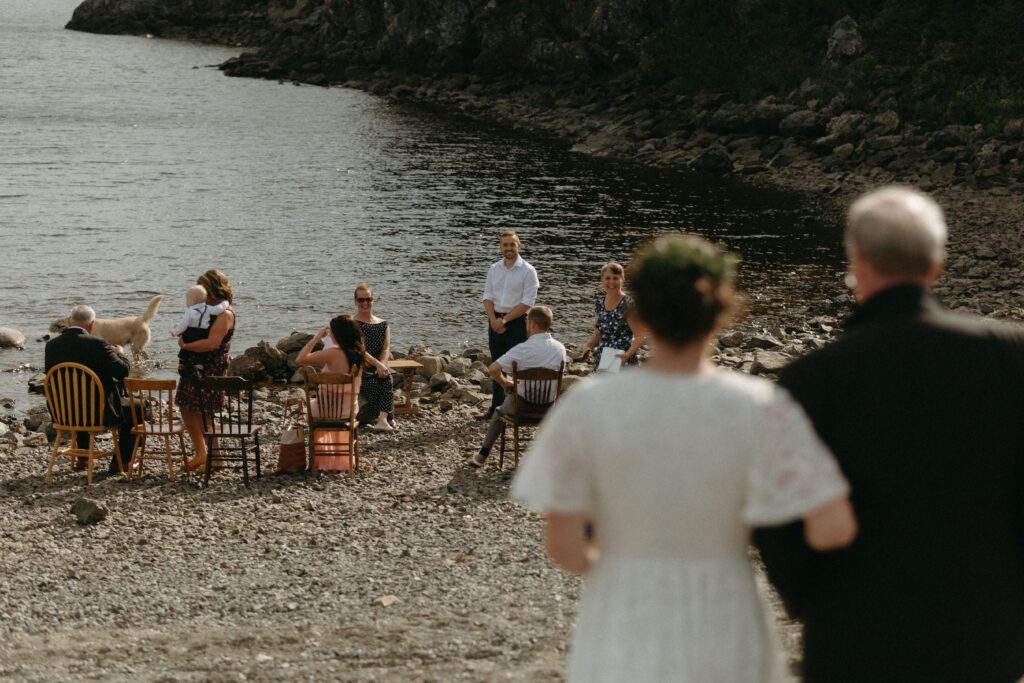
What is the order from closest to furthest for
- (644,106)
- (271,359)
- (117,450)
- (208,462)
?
(208,462)
(117,450)
(271,359)
(644,106)

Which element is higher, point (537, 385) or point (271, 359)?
point (537, 385)

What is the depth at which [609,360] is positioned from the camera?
494 inches

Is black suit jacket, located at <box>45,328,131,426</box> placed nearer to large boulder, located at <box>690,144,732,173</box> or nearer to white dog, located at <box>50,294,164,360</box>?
white dog, located at <box>50,294,164,360</box>

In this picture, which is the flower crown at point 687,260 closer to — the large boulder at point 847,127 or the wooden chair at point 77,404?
the wooden chair at point 77,404

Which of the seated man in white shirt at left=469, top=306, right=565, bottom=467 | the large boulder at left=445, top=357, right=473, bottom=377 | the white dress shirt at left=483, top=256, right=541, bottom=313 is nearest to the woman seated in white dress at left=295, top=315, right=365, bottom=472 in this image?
the seated man in white shirt at left=469, top=306, right=565, bottom=467

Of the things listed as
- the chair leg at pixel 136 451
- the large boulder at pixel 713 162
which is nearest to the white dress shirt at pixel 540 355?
the chair leg at pixel 136 451

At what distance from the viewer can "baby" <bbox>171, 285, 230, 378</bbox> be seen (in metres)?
12.1

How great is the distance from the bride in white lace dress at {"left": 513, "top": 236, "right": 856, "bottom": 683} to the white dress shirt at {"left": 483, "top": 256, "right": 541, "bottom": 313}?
34.5ft

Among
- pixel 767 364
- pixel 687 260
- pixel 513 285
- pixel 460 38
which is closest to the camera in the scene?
pixel 687 260

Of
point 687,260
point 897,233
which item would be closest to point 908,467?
point 897,233

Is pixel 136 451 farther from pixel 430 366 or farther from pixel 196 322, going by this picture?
pixel 430 366

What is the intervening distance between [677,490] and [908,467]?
2.45ft

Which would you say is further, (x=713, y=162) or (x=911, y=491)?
(x=713, y=162)

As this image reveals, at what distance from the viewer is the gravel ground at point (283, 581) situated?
7531 mm
